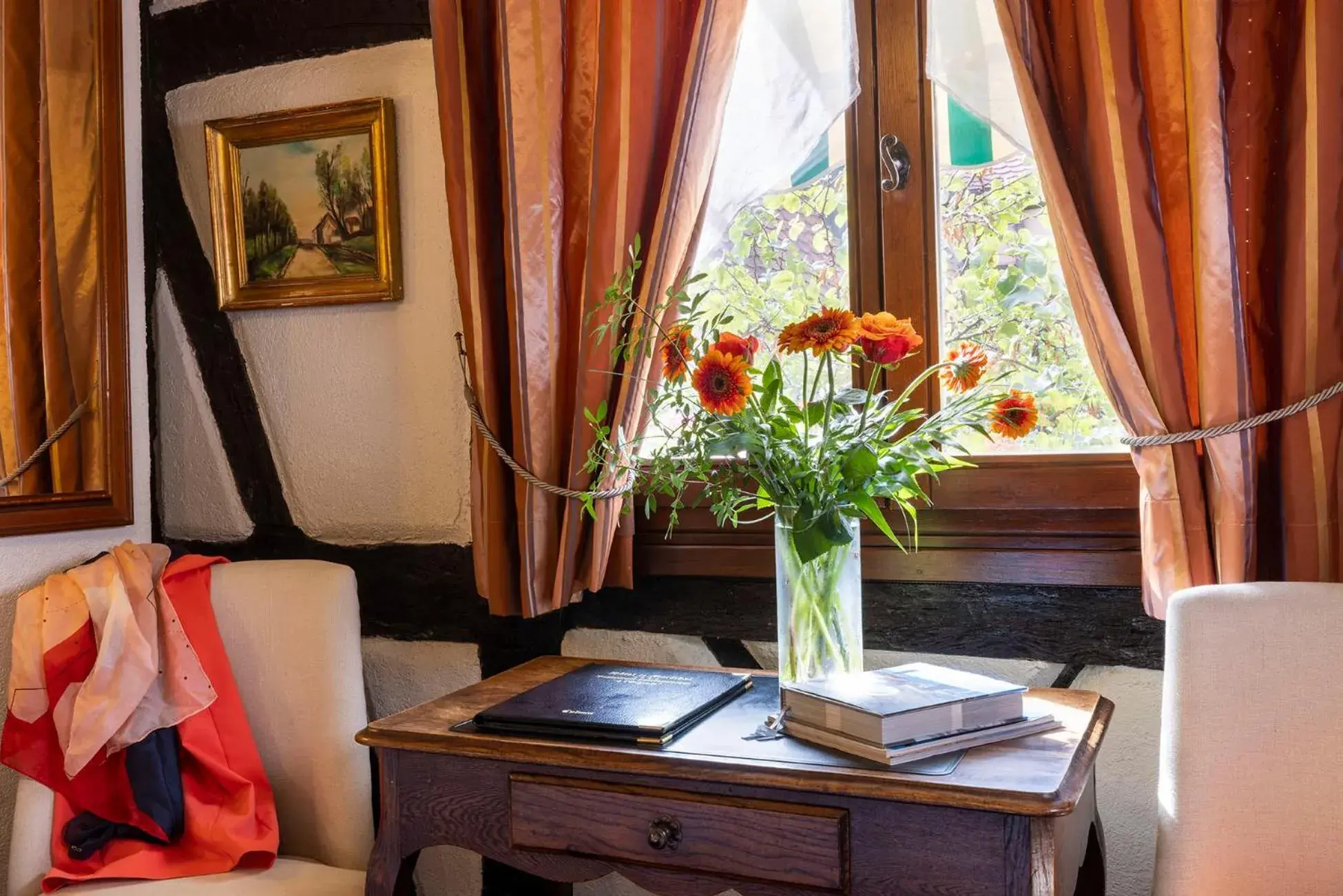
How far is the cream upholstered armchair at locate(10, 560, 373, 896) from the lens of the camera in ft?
6.12

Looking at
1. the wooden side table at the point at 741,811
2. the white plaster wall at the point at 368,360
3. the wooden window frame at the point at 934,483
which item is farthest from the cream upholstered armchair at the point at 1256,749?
the white plaster wall at the point at 368,360

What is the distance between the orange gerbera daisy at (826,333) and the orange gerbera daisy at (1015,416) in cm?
21

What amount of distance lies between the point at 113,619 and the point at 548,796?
0.84 metres

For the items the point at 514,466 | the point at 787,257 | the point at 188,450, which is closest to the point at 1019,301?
the point at 787,257

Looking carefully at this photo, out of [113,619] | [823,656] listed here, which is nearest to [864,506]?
[823,656]

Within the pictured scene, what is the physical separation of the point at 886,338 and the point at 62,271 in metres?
1.62

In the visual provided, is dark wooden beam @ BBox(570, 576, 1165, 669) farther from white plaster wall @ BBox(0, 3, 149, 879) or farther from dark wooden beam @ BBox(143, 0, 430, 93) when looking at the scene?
dark wooden beam @ BBox(143, 0, 430, 93)

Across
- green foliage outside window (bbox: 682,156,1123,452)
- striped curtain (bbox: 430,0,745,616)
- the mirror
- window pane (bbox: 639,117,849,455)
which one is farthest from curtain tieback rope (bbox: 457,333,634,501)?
the mirror

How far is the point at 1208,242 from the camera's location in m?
1.57

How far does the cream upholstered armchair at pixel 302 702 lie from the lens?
1.87 metres

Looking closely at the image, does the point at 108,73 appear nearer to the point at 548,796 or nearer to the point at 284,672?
the point at 284,672

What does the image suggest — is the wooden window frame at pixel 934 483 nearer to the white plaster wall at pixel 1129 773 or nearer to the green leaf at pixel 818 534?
the white plaster wall at pixel 1129 773

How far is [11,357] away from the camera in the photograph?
6.89 feet

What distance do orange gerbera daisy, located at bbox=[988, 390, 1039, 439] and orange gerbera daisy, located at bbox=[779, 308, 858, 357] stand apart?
0.21 metres
